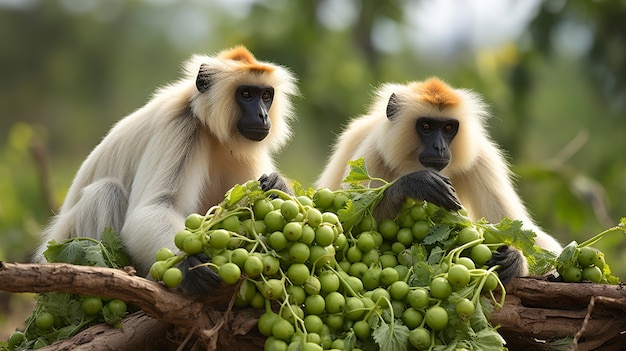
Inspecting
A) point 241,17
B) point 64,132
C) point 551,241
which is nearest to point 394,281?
point 551,241

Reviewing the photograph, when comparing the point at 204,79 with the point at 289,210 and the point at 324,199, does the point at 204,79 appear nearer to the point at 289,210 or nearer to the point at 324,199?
the point at 324,199

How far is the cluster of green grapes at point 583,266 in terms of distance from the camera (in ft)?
19.1

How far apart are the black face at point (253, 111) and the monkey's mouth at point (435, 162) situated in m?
1.43

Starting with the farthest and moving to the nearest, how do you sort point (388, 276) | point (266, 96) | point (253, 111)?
point (266, 96)
point (253, 111)
point (388, 276)

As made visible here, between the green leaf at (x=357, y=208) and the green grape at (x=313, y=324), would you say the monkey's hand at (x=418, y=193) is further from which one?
the green grape at (x=313, y=324)

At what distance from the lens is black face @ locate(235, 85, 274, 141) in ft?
23.6

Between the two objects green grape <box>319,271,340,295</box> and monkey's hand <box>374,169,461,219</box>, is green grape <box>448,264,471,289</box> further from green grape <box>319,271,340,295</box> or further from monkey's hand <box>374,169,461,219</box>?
monkey's hand <box>374,169,461,219</box>

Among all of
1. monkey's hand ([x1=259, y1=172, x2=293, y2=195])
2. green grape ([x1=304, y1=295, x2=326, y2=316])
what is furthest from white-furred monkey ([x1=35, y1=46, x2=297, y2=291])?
green grape ([x1=304, y1=295, x2=326, y2=316])

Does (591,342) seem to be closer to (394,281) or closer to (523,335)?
(523,335)

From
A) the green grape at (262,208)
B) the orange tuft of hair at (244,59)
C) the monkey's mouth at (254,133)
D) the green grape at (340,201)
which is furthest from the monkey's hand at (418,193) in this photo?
the orange tuft of hair at (244,59)

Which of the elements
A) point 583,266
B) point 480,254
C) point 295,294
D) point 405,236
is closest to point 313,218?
point 295,294

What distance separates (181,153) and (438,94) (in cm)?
248

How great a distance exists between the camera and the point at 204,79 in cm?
725

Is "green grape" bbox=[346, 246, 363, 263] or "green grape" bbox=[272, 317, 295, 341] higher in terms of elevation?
"green grape" bbox=[346, 246, 363, 263]
